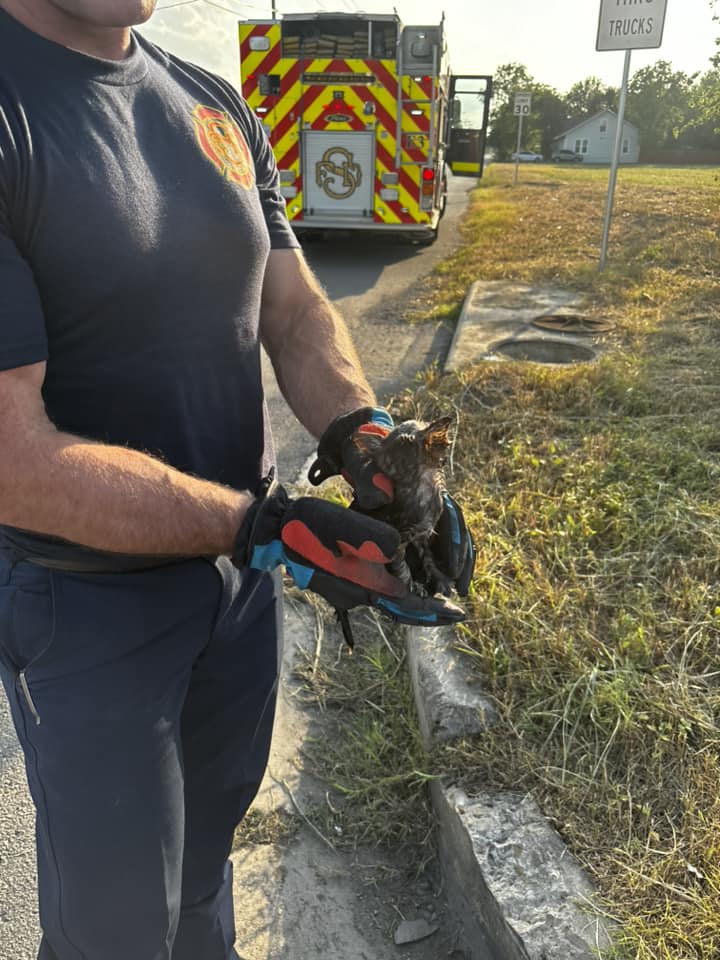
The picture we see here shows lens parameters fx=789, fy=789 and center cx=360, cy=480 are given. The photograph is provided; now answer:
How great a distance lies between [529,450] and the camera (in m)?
4.02

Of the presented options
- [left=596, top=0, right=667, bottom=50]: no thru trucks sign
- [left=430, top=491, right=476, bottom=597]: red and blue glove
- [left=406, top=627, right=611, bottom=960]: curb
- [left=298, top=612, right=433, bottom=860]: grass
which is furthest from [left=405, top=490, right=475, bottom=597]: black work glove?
[left=596, top=0, right=667, bottom=50]: no thru trucks sign

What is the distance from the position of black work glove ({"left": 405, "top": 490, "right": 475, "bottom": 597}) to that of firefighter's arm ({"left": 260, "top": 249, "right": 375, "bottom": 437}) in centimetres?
34

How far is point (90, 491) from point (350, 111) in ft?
33.8

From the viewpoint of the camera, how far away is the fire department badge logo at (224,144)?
1493 mm

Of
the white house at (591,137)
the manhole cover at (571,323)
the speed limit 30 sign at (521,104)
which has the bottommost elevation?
the manhole cover at (571,323)

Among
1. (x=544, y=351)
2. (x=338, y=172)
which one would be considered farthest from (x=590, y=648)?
(x=338, y=172)

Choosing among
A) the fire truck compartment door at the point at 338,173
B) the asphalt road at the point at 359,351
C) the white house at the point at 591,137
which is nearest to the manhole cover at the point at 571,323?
the asphalt road at the point at 359,351

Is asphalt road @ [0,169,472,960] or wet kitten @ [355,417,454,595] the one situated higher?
wet kitten @ [355,417,454,595]

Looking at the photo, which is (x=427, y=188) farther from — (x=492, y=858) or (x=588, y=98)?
(x=588, y=98)

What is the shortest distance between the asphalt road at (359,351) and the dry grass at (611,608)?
0.91 meters

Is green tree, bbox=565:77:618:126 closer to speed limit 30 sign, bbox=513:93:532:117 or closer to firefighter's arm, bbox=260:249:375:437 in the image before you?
speed limit 30 sign, bbox=513:93:532:117

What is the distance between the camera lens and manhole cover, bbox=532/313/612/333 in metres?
6.56

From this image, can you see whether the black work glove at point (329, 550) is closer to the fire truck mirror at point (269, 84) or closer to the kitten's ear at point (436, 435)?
the kitten's ear at point (436, 435)

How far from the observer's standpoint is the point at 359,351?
6688 millimetres
